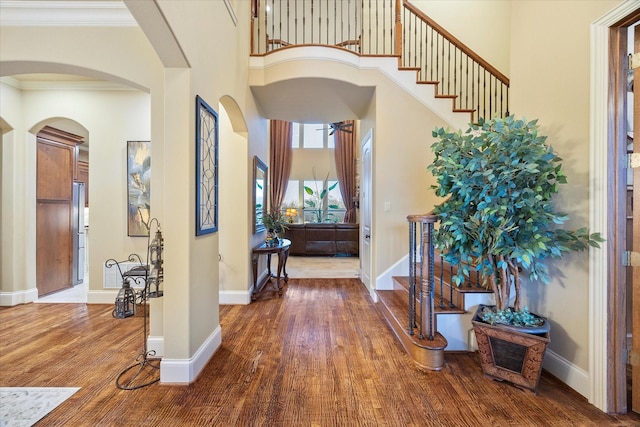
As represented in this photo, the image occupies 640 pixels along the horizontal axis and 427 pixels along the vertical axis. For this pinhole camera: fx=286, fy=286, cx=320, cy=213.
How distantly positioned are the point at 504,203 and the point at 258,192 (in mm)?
3365

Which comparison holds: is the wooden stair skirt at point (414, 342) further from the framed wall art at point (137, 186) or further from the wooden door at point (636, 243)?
the framed wall art at point (137, 186)

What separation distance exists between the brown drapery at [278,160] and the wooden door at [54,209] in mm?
5248

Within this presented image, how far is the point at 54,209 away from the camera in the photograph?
4078 mm

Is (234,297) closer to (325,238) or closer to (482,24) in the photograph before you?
(325,238)

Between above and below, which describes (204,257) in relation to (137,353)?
above

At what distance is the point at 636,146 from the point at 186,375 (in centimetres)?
316

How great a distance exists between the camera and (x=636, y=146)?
5.44 feet

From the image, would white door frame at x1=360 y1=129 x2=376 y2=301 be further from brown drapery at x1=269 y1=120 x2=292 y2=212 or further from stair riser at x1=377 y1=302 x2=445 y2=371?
brown drapery at x1=269 y1=120 x2=292 y2=212

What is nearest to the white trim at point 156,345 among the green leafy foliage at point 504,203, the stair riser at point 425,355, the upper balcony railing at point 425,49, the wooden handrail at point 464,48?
the stair riser at point 425,355

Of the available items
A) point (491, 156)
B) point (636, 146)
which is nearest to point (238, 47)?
point (491, 156)

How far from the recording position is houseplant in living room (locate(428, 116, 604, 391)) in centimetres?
184

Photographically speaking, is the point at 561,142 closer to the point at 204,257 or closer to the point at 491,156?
the point at 491,156

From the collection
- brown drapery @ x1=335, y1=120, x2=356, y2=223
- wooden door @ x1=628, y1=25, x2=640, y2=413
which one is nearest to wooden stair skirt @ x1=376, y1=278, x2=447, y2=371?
wooden door @ x1=628, y1=25, x2=640, y2=413

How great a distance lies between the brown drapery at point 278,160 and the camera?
9.14 m
